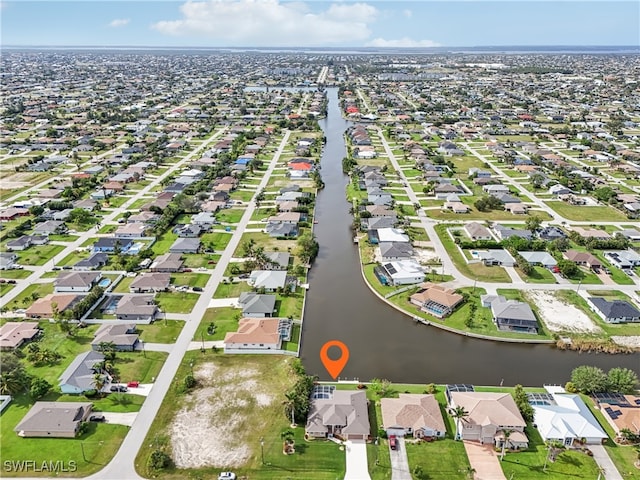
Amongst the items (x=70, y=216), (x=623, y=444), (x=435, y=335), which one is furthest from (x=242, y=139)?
(x=623, y=444)

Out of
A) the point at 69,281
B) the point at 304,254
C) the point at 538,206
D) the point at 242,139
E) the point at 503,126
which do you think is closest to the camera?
the point at 69,281

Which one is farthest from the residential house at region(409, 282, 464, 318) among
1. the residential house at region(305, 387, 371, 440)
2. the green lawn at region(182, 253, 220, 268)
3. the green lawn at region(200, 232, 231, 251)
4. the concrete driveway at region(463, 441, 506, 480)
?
the green lawn at region(200, 232, 231, 251)

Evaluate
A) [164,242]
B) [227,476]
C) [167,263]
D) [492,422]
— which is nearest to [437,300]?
[492,422]

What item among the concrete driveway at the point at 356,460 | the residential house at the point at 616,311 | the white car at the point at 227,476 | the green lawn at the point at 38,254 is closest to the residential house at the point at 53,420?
the white car at the point at 227,476

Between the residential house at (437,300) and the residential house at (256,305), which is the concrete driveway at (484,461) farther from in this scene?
the residential house at (256,305)

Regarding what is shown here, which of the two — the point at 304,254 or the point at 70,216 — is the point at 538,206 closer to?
the point at 304,254

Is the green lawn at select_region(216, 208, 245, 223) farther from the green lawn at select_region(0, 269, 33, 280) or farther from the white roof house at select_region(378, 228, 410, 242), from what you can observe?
the green lawn at select_region(0, 269, 33, 280)
